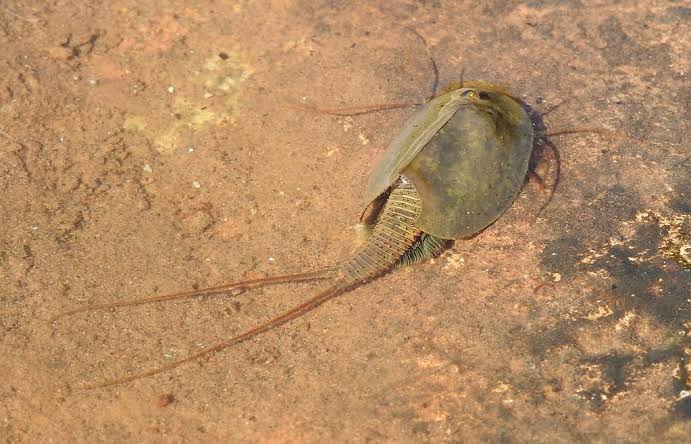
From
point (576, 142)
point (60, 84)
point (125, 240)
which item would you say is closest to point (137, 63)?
point (60, 84)

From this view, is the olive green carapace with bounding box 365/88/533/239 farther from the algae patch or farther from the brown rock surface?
the algae patch

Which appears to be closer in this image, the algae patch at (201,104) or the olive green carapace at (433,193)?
Answer: the olive green carapace at (433,193)

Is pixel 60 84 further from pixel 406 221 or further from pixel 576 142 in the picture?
pixel 576 142

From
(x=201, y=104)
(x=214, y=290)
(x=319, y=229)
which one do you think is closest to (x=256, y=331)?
(x=214, y=290)

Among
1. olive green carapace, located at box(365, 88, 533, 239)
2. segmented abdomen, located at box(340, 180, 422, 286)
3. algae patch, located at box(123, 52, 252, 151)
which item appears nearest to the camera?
segmented abdomen, located at box(340, 180, 422, 286)

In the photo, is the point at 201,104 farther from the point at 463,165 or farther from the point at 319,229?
the point at 463,165

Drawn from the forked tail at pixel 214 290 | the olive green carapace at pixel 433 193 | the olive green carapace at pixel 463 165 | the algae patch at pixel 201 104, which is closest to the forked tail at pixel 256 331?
the olive green carapace at pixel 433 193


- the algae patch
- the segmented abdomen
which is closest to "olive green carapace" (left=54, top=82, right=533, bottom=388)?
the segmented abdomen

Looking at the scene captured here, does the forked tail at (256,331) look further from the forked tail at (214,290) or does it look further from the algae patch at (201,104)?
the algae patch at (201,104)
